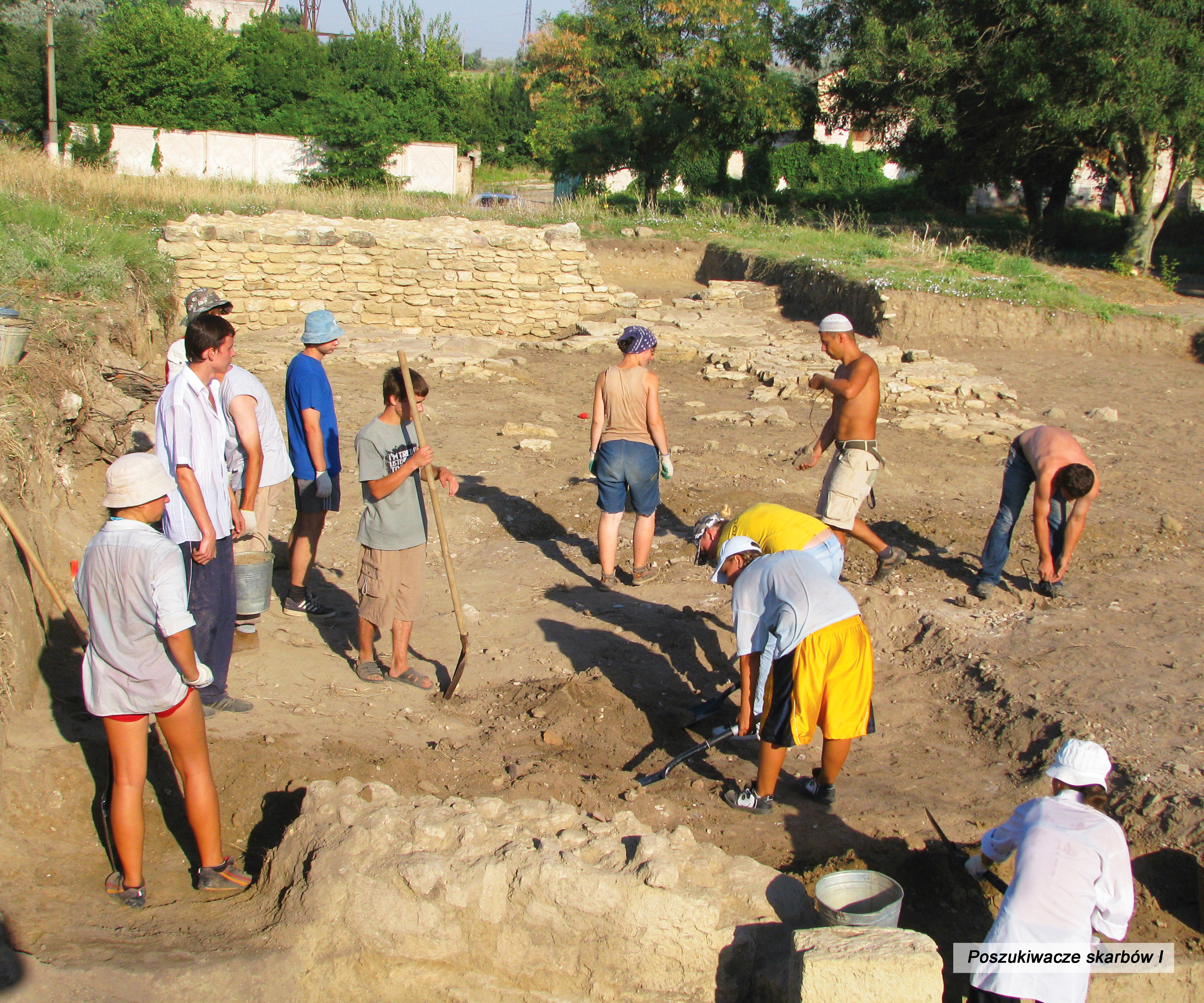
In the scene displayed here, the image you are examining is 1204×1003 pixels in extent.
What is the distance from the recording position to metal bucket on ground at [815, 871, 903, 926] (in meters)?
3.04

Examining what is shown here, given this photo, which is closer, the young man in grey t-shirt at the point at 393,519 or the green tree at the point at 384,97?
the young man in grey t-shirt at the point at 393,519

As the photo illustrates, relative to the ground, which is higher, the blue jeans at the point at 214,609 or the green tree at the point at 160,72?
the green tree at the point at 160,72

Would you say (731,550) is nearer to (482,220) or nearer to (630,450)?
(630,450)

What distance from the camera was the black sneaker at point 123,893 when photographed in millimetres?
3121

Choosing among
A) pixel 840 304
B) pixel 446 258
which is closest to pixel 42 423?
pixel 446 258

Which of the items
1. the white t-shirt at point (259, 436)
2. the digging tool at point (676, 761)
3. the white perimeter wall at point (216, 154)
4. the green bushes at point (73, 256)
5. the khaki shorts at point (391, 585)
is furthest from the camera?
the white perimeter wall at point (216, 154)

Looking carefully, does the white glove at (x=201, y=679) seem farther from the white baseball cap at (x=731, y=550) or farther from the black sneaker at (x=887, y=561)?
the black sneaker at (x=887, y=561)

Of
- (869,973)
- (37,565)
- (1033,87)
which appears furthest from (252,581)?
(1033,87)

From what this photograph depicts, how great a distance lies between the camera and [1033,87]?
16.3m

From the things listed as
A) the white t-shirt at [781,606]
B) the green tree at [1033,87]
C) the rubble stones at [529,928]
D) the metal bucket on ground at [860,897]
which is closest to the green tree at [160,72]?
the green tree at [1033,87]

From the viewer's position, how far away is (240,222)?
14.7 meters

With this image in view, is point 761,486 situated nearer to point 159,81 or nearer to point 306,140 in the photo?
point 306,140

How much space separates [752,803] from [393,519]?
2141mm

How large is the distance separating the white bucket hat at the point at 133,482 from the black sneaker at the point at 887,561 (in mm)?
4475
